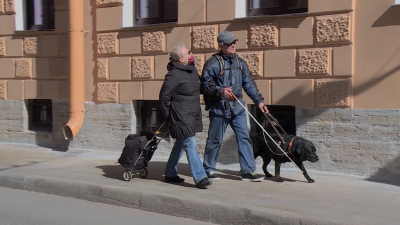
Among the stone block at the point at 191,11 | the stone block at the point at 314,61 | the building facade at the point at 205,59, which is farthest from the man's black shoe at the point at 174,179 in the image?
the stone block at the point at 191,11

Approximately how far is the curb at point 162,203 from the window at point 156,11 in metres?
3.62

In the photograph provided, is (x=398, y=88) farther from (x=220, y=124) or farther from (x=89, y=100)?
(x=89, y=100)

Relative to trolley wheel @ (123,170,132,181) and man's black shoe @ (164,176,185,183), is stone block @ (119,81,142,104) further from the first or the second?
man's black shoe @ (164,176,185,183)

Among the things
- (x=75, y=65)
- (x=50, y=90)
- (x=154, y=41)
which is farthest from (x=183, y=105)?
(x=50, y=90)

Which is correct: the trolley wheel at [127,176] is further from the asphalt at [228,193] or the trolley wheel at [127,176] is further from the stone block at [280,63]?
the stone block at [280,63]

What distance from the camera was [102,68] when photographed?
9383mm

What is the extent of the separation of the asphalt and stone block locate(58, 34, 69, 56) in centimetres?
256

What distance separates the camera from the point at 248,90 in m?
6.59

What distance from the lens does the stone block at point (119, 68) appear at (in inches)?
359

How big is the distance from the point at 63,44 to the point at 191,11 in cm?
292

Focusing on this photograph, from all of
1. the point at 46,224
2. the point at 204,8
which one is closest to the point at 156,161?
the point at 204,8

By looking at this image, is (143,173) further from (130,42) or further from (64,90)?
(64,90)

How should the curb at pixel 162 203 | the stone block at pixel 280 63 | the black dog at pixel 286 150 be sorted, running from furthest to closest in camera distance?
1. the stone block at pixel 280 63
2. the black dog at pixel 286 150
3. the curb at pixel 162 203

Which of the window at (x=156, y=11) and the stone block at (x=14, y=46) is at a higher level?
the window at (x=156, y=11)
